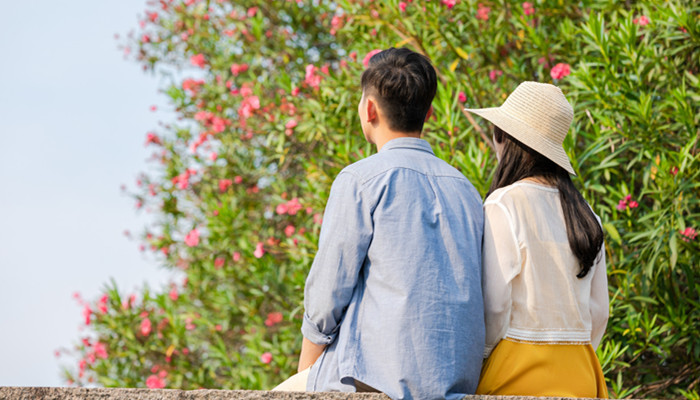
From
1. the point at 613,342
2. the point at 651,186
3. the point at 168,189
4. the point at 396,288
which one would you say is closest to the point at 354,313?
the point at 396,288

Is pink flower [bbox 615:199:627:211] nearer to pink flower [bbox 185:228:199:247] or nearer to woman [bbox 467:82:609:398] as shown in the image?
woman [bbox 467:82:609:398]

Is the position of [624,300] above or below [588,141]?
below

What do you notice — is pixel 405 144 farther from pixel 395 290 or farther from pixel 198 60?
pixel 198 60

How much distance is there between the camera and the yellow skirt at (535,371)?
182 centimetres

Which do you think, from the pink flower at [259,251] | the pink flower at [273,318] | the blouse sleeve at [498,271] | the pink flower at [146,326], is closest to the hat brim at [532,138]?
the blouse sleeve at [498,271]

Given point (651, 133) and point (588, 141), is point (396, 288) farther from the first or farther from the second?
point (588, 141)

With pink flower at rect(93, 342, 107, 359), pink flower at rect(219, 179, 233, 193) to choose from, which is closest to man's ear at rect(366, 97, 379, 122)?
pink flower at rect(219, 179, 233, 193)

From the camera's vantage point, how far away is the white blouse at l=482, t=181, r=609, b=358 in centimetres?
183

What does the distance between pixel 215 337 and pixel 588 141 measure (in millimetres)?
2866

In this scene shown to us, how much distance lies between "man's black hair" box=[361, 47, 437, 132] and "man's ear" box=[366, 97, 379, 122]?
0.05ft

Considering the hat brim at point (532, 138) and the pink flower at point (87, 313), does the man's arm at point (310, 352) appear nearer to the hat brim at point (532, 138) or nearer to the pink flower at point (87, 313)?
the hat brim at point (532, 138)

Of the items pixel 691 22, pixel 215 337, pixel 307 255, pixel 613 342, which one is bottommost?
pixel 613 342

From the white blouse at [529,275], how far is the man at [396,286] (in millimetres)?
56

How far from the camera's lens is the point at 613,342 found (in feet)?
10.7
